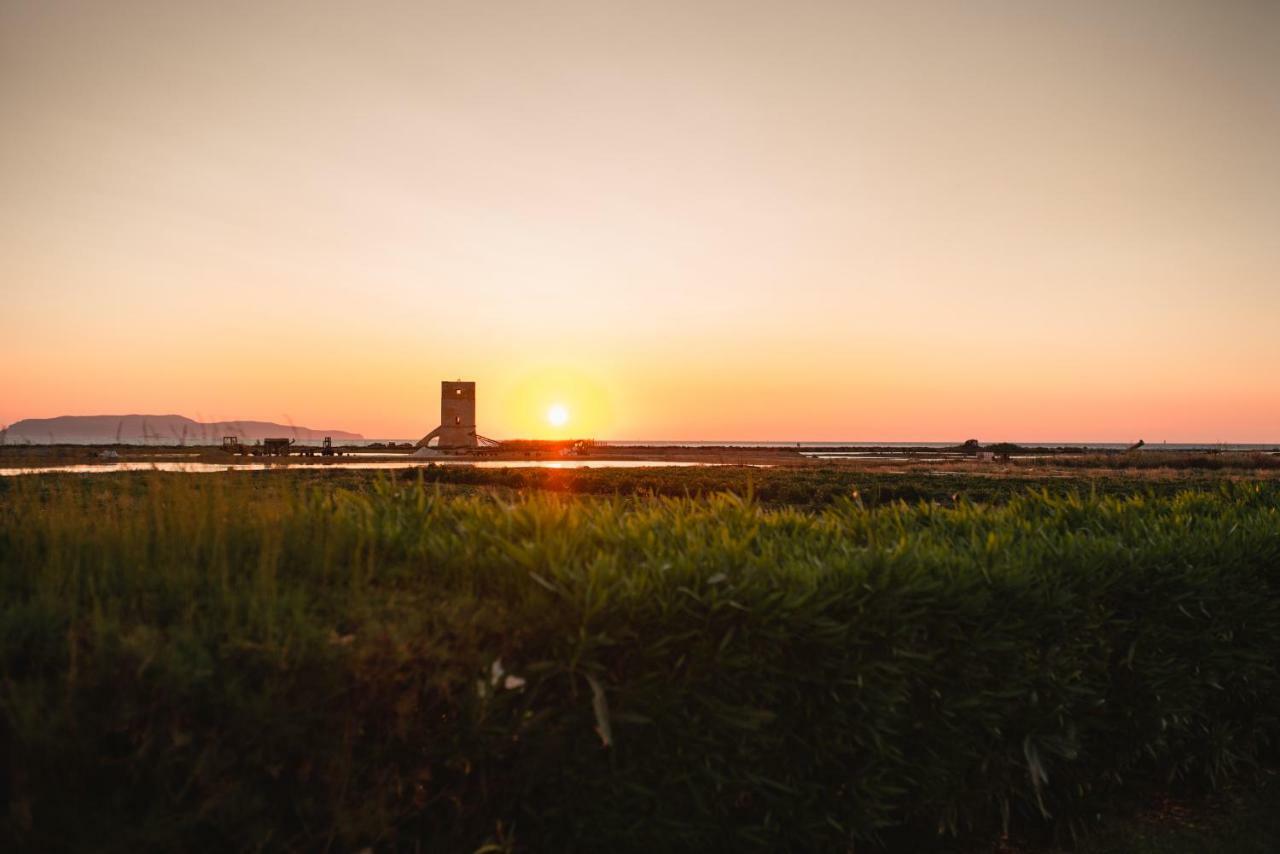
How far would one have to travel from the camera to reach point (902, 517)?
568 centimetres

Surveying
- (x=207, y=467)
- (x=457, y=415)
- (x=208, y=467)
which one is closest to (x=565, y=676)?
(x=207, y=467)

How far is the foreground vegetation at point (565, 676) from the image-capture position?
8.13ft

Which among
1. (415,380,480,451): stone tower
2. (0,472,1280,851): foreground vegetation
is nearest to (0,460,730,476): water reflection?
(0,472,1280,851): foreground vegetation

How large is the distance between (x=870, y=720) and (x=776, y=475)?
26.9 m

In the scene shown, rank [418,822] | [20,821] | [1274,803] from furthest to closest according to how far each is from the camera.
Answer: [1274,803]
[418,822]
[20,821]

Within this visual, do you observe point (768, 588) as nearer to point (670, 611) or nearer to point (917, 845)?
point (670, 611)

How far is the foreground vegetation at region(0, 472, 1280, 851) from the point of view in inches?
97.6

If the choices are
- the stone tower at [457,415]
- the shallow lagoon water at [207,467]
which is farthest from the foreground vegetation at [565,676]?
the stone tower at [457,415]

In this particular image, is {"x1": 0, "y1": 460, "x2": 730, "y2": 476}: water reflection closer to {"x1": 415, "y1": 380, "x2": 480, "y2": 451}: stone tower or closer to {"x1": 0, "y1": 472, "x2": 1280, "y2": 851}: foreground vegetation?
{"x1": 0, "y1": 472, "x2": 1280, "y2": 851}: foreground vegetation

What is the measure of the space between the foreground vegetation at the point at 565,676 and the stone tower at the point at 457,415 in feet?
168

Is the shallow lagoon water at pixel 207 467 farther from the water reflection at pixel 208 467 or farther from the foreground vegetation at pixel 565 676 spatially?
the foreground vegetation at pixel 565 676

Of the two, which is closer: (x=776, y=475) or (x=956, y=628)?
(x=956, y=628)

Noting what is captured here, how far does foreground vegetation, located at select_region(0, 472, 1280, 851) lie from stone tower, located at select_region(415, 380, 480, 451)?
51095 mm

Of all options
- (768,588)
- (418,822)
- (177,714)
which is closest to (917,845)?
(768,588)
